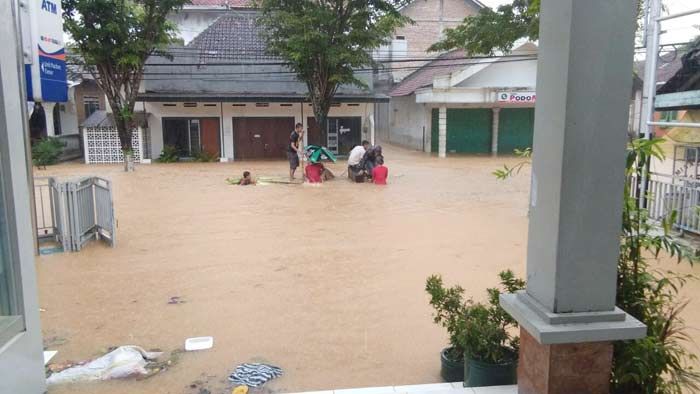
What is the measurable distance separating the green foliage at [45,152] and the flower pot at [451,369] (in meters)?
21.1

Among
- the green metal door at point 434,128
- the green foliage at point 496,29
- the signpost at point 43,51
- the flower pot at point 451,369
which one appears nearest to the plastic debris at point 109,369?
the flower pot at point 451,369

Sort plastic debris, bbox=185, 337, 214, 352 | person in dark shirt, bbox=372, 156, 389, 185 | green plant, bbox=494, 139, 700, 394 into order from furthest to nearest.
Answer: person in dark shirt, bbox=372, 156, 389, 185
plastic debris, bbox=185, 337, 214, 352
green plant, bbox=494, 139, 700, 394

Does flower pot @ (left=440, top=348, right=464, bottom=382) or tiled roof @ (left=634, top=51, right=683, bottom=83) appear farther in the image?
tiled roof @ (left=634, top=51, right=683, bottom=83)

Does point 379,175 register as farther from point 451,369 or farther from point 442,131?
point 451,369

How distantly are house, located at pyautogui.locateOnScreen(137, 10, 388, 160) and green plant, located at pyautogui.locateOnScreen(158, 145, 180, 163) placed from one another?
568 millimetres

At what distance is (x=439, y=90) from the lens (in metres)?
24.9

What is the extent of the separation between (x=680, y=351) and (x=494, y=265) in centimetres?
444

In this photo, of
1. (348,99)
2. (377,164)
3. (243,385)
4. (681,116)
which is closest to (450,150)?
(348,99)

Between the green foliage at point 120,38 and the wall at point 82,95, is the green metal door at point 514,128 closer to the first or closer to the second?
the green foliage at point 120,38

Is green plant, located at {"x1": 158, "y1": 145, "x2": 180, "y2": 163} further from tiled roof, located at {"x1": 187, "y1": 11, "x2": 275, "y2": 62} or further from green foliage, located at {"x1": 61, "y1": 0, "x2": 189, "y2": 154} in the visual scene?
tiled roof, located at {"x1": 187, "y1": 11, "x2": 275, "y2": 62}

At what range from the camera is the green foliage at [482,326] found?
140 inches

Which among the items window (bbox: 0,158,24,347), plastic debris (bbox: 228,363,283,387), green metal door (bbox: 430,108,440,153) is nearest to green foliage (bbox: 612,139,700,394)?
plastic debris (bbox: 228,363,283,387)

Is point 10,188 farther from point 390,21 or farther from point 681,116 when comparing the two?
point 390,21

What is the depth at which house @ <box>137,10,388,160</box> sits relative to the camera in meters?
23.5
